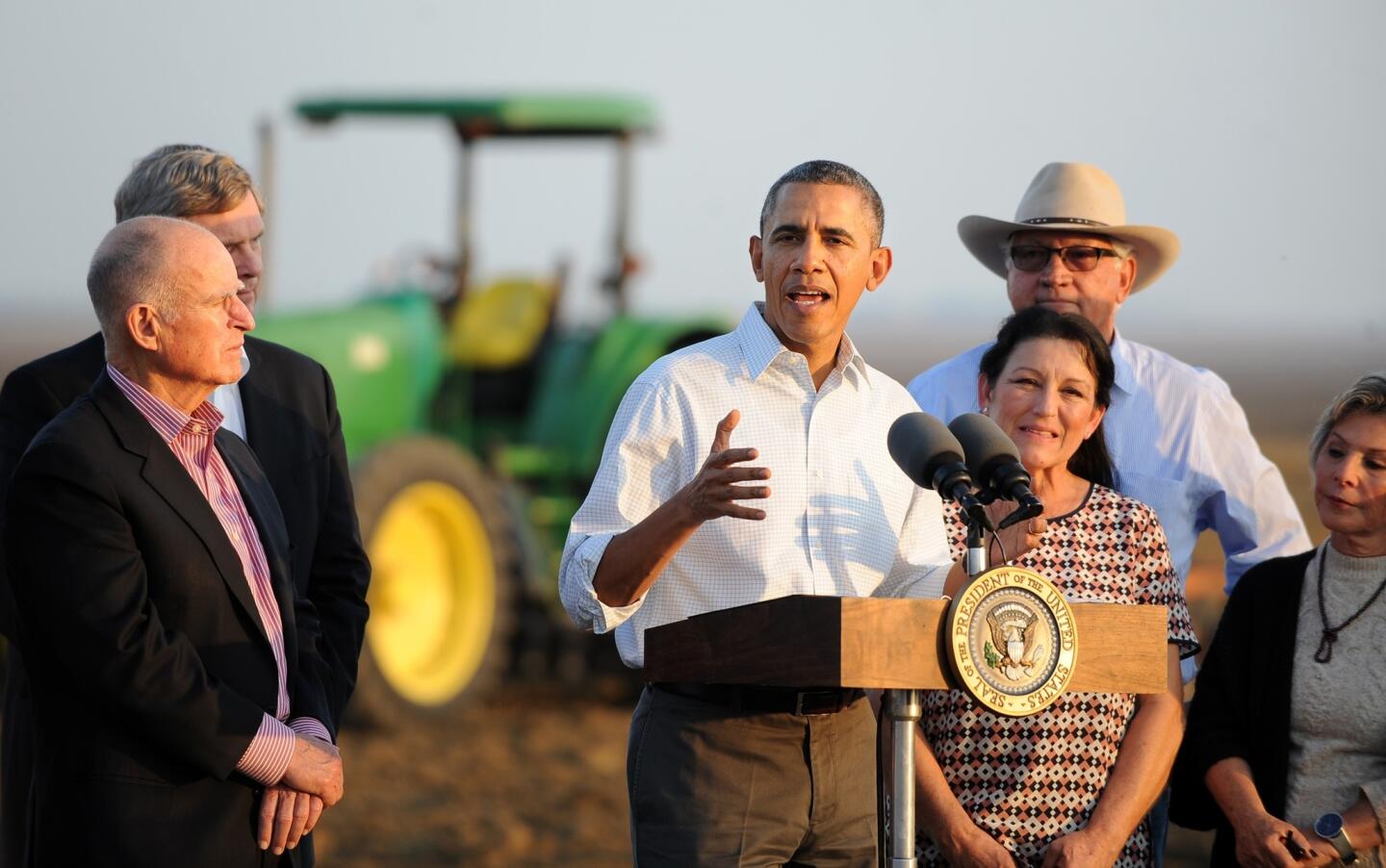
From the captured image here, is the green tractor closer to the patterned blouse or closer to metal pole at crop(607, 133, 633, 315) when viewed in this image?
metal pole at crop(607, 133, 633, 315)

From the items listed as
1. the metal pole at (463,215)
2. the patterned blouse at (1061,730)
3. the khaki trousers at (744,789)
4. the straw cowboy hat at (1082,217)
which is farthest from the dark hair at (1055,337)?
the metal pole at (463,215)

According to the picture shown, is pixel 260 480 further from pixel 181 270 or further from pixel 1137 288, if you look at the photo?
pixel 1137 288

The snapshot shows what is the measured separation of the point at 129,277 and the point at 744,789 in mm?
1301

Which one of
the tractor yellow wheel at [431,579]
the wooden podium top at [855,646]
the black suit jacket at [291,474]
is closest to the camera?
the wooden podium top at [855,646]

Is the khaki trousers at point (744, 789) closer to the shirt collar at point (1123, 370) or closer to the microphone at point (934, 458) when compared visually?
the microphone at point (934, 458)

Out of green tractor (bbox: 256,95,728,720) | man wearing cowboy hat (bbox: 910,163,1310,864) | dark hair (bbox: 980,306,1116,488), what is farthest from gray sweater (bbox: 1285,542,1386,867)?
green tractor (bbox: 256,95,728,720)

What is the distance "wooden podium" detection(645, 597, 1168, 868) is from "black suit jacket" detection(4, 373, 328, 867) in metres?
0.75

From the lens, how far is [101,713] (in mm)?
2797

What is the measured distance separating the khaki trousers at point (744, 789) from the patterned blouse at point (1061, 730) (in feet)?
0.91

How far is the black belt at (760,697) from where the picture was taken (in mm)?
3107

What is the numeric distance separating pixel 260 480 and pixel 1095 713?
5.18ft

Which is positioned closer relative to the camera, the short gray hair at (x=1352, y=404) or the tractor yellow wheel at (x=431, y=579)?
the short gray hair at (x=1352, y=404)

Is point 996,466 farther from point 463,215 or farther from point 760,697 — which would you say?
point 463,215

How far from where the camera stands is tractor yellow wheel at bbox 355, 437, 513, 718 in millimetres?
8625
